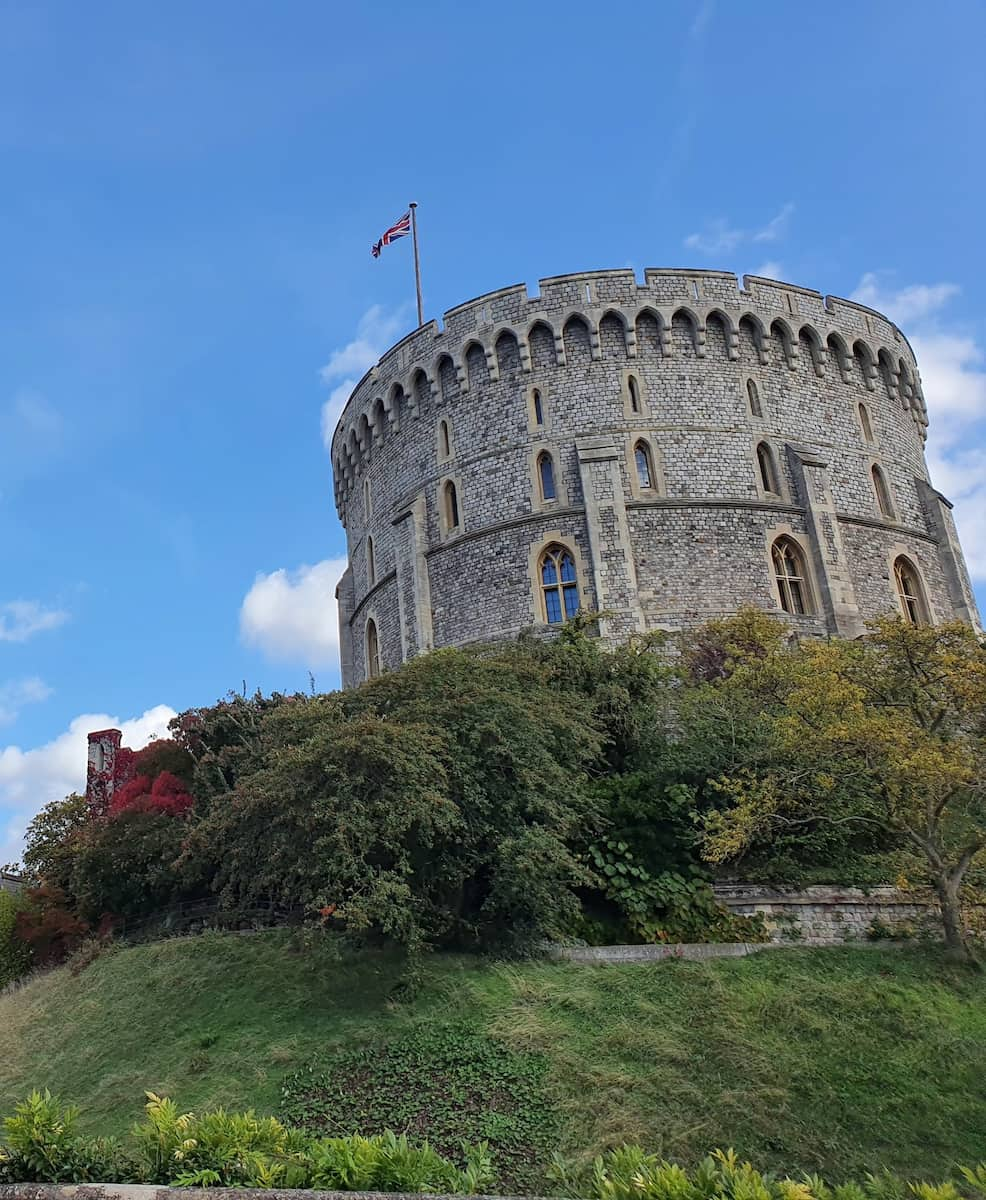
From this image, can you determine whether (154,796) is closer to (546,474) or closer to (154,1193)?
(546,474)

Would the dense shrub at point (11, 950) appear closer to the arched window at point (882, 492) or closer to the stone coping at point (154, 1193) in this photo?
the stone coping at point (154, 1193)

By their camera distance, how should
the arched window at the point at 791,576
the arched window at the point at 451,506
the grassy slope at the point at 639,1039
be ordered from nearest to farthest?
the grassy slope at the point at 639,1039 < the arched window at the point at 791,576 < the arched window at the point at 451,506

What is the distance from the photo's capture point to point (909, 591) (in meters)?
26.9

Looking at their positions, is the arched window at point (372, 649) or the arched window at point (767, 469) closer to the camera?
the arched window at point (767, 469)

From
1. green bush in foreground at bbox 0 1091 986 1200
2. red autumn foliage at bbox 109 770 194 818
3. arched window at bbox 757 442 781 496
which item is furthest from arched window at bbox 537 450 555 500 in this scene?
green bush in foreground at bbox 0 1091 986 1200

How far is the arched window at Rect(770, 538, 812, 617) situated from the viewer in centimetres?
2486

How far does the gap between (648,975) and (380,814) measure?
4.03 meters

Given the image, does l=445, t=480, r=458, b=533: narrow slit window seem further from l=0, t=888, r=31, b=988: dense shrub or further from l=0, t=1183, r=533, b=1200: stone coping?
l=0, t=1183, r=533, b=1200: stone coping

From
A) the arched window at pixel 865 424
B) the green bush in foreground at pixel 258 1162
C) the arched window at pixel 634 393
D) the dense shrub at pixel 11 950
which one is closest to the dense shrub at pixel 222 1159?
the green bush in foreground at pixel 258 1162

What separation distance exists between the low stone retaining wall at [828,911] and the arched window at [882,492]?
14911 millimetres

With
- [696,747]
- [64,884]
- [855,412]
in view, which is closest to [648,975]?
[696,747]

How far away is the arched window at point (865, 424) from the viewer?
2775 centimetres

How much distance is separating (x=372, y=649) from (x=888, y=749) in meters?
19.0

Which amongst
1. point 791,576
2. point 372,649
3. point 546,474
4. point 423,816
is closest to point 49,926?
point 423,816
